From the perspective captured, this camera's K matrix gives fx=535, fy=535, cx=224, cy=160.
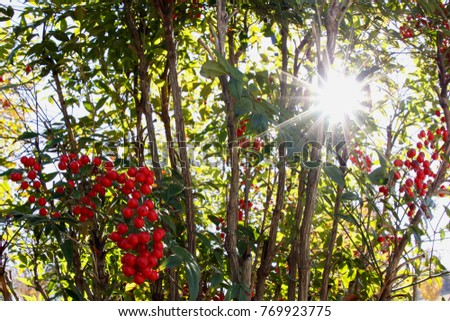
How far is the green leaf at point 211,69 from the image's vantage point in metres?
0.99

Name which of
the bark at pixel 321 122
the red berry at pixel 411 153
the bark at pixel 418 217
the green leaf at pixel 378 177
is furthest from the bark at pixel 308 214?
the red berry at pixel 411 153

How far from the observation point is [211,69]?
Result: 99 cm

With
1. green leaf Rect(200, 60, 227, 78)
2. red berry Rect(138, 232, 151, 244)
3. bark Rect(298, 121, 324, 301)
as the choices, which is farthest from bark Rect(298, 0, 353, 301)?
red berry Rect(138, 232, 151, 244)

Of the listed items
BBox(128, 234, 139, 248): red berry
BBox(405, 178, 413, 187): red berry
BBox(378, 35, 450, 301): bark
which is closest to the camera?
BBox(128, 234, 139, 248): red berry

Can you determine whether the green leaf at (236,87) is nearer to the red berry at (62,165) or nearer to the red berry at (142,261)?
the red berry at (142,261)

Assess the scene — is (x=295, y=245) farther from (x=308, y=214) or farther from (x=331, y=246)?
(x=308, y=214)

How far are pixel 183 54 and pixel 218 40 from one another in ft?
2.22

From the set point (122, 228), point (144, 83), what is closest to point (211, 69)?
point (122, 228)

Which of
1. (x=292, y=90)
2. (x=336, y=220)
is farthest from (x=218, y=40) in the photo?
(x=336, y=220)

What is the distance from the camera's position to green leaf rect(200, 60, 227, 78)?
0.99m

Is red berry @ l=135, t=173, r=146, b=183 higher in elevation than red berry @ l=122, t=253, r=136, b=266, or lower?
higher

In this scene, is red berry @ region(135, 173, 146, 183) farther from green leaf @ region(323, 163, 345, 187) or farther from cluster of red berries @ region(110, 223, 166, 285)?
green leaf @ region(323, 163, 345, 187)

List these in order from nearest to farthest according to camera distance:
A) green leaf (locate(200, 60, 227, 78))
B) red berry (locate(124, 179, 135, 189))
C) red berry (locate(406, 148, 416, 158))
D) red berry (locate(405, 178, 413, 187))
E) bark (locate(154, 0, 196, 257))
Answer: green leaf (locate(200, 60, 227, 78)), red berry (locate(124, 179, 135, 189)), bark (locate(154, 0, 196, 257)), red berry (locate(405, 178, 413, 187)), red berry (locate(406, 148, 416, 158))

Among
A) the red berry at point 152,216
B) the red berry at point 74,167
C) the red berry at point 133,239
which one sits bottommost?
the red berry at point 133,239
